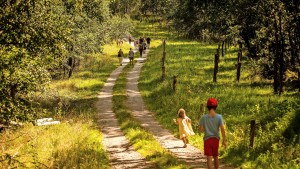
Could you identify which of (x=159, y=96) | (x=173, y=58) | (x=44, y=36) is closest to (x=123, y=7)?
(x=173, y=58)

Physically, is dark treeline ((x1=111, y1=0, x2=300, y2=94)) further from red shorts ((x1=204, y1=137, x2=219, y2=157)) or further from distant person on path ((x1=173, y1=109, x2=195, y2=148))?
red shorts ((x1=204, y1=137, x2=219, y2=157))

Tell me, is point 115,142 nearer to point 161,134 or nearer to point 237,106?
point 161,134

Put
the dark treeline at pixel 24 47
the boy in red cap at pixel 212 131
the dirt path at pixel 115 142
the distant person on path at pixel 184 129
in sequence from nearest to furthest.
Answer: the boy in red cap at pixel 212 131, the dark treeline at pixel 24 47, the dirt path at pixel 115 142, the distant person on path at pixel 184 129

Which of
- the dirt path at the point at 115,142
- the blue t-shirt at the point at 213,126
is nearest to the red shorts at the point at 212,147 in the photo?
the blue t-shirt at the point at 213,126

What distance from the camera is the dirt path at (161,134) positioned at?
12.9 metres

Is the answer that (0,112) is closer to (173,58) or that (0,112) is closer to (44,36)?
(44,36)

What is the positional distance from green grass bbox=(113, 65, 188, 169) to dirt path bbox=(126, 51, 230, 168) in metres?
0.43

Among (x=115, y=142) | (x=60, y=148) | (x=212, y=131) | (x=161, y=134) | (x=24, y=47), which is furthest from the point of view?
(x=161, y=134)

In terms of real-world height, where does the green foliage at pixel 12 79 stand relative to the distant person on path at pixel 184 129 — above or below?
above

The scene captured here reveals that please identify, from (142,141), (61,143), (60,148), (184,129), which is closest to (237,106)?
(184,129)

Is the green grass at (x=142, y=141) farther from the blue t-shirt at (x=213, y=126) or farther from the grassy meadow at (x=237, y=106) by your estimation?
the blue t-shirt at (x=213, y=126)

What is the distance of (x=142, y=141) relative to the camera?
15180 millimetres

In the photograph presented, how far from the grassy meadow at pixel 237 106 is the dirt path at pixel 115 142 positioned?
8.54ft

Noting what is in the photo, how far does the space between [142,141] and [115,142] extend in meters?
1.43
